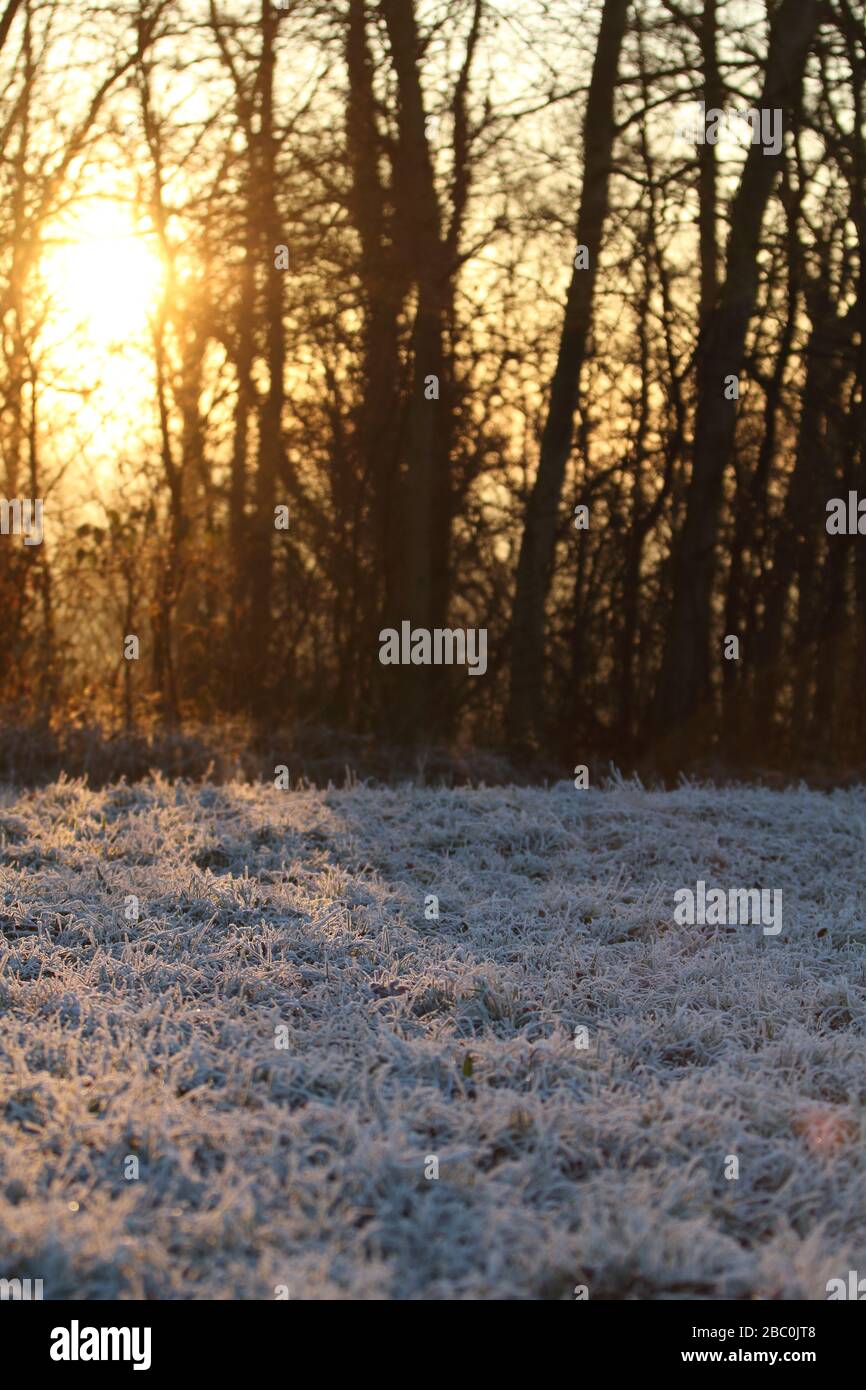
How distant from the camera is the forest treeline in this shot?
11172 mm

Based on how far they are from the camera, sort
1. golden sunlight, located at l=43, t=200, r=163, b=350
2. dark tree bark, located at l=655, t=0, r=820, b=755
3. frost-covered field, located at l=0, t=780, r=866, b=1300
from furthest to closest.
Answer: golden sunlight, located at l=43, t=200, r=163, b=350, dark tree bark, located at l=655, t=0, r=820, b=755, frost-covered field, located at l=0, t=780, r=866, b=1300

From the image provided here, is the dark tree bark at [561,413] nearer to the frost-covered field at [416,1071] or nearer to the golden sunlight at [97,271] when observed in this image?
the golden sunlight at [97,271]

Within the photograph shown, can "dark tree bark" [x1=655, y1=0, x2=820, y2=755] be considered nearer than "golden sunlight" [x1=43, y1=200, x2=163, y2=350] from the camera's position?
Yes

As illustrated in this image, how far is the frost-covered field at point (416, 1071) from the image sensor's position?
116 inches

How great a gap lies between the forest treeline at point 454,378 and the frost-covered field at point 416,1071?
4.98 m

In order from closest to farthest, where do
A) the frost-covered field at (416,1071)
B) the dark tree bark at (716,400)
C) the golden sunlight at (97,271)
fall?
the frost-covered field at (416,1071) < the dark tree bark at (716,400) < the golden sunlight at (97,271)

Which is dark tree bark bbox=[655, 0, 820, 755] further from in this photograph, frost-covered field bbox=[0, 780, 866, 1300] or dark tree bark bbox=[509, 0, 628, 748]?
frost-covered field bbox=[0, 780, 866, 1300]

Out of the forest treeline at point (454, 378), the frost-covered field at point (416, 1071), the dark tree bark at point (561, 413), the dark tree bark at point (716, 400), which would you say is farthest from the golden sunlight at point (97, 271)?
the frost-covered field at point (416, 1071)

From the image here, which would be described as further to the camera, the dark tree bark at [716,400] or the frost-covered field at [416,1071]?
the dark tree bark at [716,400]

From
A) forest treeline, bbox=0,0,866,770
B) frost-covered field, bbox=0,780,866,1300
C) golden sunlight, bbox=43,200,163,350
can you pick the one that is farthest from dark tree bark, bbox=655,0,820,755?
golden sunlight, bbox=43,200,163,350

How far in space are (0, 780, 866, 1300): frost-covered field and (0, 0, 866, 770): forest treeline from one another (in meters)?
4.98
